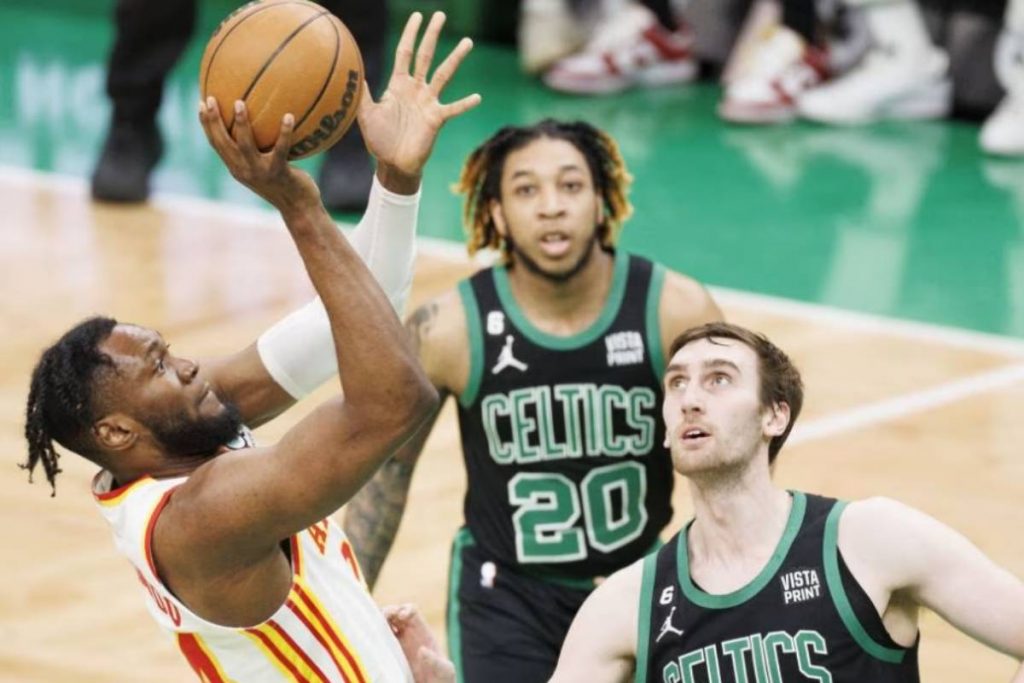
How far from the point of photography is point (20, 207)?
11.7m

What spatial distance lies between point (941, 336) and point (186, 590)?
5.90 meters

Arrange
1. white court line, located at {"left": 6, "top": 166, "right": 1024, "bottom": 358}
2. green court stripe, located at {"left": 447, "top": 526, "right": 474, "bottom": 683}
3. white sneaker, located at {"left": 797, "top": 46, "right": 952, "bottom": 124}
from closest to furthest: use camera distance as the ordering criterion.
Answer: green court stripe, located at {"left": 447, "top": 526, "right": 474, "bottom": 683}, white court line, located at {"left": 6, "top": 166, "right": 1024, "bottom": 358}, white sneaker, located at {"left": 797, "top": 46, "right": 952, "bottom": 124}

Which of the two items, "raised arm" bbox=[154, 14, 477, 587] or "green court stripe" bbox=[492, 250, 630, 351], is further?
"green court stripe" bbox=[492, 250, 630, 351]

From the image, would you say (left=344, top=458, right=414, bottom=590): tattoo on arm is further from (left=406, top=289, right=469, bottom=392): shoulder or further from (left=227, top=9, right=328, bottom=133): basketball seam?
(left=227, top=9, right=328, bottom=133): basketball seam

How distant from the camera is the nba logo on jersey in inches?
246

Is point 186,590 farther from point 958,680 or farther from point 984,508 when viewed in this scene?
point 984,508

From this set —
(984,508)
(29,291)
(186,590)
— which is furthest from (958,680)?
(29,291)

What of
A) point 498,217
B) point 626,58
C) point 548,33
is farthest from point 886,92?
point 498,217

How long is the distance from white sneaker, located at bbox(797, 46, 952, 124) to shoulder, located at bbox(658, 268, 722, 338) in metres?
6.92

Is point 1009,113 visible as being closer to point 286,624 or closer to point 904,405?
point 904,405

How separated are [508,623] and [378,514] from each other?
0.51 metres

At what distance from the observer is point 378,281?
4531 millimetres

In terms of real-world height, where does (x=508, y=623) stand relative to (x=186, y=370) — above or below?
below

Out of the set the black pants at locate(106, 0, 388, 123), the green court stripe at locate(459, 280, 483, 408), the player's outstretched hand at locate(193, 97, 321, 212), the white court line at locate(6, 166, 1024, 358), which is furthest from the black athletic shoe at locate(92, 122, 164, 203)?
the player's outstretched hand at locate(193, 97, 321, 212)
